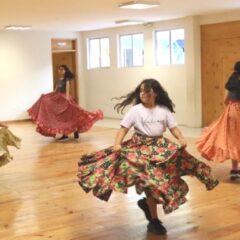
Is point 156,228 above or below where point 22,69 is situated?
below

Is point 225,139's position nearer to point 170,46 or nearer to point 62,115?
point 62,115

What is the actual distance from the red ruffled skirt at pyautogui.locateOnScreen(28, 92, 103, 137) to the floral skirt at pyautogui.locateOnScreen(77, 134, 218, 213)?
5.12m

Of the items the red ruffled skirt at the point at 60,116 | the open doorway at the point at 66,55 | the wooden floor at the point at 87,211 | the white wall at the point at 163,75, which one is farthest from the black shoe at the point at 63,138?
the open doorway at the point at 66,55

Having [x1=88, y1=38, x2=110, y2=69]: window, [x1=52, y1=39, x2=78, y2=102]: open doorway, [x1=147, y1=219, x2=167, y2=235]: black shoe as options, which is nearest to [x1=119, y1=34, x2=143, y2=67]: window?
[x1=88, y1=38, x2=110, y2=69]: window

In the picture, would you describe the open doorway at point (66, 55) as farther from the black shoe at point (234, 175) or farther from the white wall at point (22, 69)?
the black shoe at point (234, 175)

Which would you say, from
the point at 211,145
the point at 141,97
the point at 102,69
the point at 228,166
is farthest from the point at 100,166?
the point at 102,69

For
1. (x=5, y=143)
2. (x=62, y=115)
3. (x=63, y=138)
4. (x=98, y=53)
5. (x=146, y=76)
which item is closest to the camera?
(x=5, y=143)

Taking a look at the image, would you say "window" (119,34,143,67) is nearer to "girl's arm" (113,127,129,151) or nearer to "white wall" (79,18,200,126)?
"white wall" (79,18,200,126)

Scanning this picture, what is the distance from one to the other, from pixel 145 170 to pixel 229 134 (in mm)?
2171

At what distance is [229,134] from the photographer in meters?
5.39

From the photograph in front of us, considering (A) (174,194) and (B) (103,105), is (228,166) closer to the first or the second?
(A) (174,194)

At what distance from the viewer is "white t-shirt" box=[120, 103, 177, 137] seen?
3.79 metres

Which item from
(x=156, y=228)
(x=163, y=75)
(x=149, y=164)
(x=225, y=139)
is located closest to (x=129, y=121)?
(x=149, y=164)

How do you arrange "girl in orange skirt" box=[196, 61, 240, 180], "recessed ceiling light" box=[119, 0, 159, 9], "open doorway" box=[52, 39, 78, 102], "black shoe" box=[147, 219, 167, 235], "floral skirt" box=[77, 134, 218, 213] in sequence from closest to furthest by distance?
"floral skirt" box=[77, 134, 218, 213]
"black shoe" box=[147, 219, 167, 235]
"girl in orange skirt" box=[196, 61, 240, 180]
"recessed ceiling light" box=[119, 0, 159, 9]
"open doorway" box=[52, 39, 78, 102]
